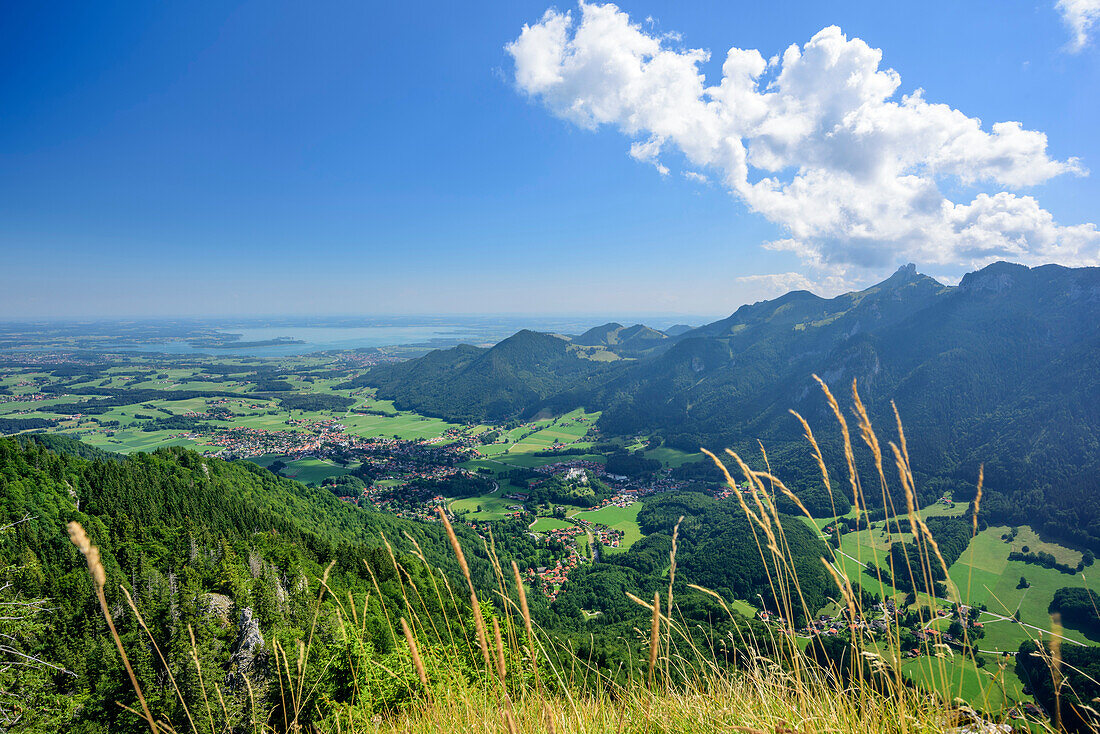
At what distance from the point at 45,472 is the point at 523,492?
72100mm

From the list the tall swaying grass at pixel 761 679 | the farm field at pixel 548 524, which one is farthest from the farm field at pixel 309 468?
the tall swaying grass at pixel 761 679

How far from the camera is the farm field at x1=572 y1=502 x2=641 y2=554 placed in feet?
252

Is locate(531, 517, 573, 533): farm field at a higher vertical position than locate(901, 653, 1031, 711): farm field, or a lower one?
lower

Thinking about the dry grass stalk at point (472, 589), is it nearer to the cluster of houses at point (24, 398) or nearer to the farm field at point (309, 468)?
the farm field at point (309, 468)

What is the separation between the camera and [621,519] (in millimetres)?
86312

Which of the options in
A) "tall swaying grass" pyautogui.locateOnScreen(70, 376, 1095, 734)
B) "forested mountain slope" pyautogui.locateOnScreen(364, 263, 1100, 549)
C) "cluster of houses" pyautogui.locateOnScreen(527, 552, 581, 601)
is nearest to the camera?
"tall swaying grass" pyautogui.locateOnScreen(70, 376, 1095, 734)

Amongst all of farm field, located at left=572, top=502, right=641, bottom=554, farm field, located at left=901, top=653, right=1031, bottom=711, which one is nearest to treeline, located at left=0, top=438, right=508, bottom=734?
farm field, located at left=901, top=653, right=1031, bottom=711

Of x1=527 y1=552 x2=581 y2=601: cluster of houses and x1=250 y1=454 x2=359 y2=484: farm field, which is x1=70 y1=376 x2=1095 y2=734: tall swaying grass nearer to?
x1=527 y1=552 x2=581 y2=601: cluster of houses

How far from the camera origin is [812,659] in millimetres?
4090

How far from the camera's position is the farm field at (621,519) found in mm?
76688

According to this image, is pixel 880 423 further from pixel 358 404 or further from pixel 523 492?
pixel 358 404

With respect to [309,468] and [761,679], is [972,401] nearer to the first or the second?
[761,679]

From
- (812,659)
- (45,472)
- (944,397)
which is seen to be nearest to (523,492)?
(45,472)

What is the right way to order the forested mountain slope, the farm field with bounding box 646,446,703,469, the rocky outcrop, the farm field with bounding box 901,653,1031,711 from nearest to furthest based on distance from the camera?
the farm field with bounding box 901,653,1031,711 < the rocky outcrop < the forested mountain slope < the farm field with bounding box 646,446,703,469
